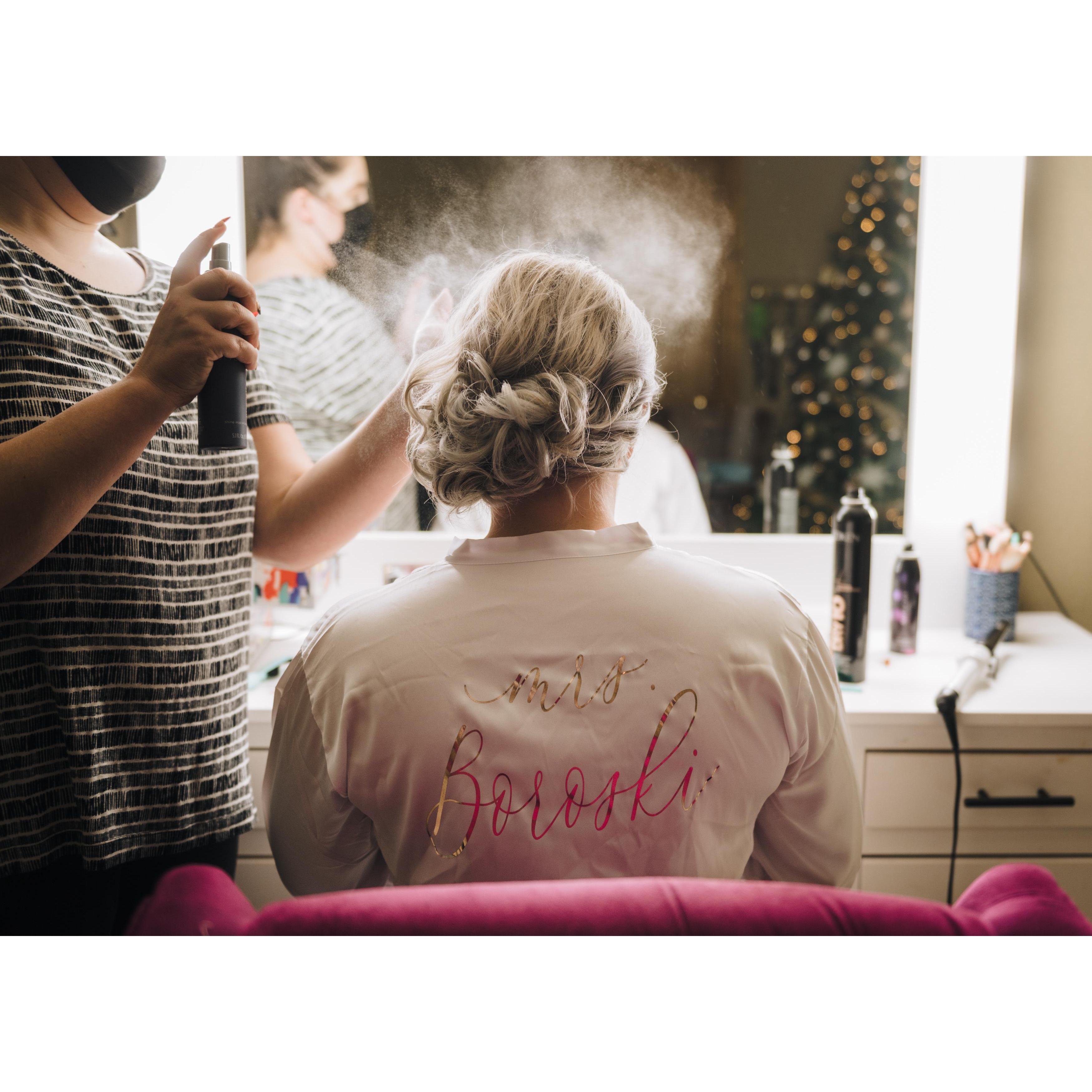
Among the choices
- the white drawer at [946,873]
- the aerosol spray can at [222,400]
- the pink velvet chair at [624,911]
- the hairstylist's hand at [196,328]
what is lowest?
the white drawer at [946,873]

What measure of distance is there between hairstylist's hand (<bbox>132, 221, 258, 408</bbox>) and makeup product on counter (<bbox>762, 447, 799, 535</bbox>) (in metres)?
1.06

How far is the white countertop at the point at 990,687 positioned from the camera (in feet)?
3.27

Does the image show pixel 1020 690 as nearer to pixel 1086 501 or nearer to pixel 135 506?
pixel 1086 501

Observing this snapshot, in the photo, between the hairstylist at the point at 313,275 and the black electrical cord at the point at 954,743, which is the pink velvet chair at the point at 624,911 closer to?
the black electrical cord at the point at 954,743

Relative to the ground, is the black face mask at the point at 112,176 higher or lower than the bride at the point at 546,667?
higher

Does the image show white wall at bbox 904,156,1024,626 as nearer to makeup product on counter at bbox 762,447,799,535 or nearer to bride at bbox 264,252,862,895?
makeup product on counter at bbox 762,447,799,535

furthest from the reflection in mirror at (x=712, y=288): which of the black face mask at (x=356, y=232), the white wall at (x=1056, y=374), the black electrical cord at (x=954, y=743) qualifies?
the black electrical cord at (x=954, y=743)

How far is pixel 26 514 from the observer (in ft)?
2.22

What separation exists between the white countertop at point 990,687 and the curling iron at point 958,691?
0.04 feet

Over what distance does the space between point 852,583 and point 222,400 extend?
0.96 m
